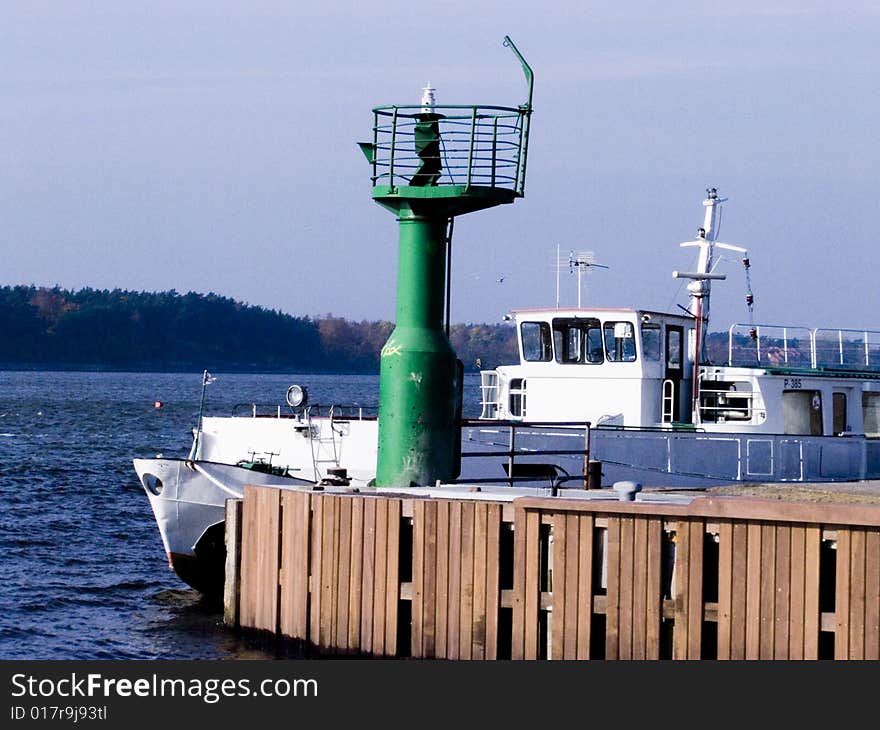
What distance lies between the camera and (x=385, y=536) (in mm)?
15164


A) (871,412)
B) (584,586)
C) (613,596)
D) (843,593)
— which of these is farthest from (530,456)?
(843,593)

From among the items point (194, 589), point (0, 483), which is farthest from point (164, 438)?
point (194, 589)

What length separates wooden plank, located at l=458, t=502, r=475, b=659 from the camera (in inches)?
573

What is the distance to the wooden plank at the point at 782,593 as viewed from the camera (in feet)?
42.6

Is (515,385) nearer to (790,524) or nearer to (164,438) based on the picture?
(790,524)

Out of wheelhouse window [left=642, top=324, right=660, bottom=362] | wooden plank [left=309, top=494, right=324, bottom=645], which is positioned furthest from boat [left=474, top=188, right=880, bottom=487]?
wooden plank [left=309, top=494, right=324, bottom=645]

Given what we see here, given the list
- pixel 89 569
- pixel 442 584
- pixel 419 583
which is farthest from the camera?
pixel 89 569

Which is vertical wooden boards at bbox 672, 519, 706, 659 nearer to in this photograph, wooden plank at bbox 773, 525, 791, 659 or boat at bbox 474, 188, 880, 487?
wooden plank at bbox 773, 525, 791, 659

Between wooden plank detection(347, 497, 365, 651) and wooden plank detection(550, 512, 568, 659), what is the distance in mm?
2188

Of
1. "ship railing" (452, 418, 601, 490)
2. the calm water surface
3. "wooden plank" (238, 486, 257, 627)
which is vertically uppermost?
"ship railing" (452, 418, 601, 490)

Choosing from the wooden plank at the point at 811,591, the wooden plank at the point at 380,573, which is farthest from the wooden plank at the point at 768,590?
the wooden plank at the point at 380,573

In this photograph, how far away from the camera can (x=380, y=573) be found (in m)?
15.1

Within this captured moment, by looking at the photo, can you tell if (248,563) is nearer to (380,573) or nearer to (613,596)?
(380,573)

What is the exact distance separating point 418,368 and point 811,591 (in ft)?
21.4
